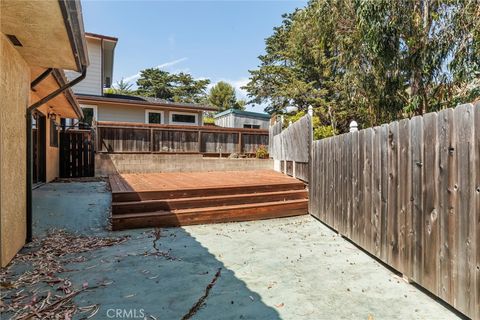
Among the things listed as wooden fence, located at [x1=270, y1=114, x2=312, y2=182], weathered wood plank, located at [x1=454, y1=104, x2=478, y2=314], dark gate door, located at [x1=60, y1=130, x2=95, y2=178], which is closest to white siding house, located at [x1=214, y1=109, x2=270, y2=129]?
dark gate door, located at [x1=60, y1=130, x2=95, y2=178]

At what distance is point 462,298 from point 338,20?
34.5 feet

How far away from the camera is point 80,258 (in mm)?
3389

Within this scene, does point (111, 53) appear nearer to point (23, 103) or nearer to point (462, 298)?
point (23, 103)

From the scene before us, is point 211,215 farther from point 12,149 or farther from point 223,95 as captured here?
point 223,95

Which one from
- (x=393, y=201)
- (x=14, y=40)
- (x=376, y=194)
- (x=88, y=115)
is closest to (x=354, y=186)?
(x=376, y=194)

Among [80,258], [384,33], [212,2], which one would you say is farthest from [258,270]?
[212,2]

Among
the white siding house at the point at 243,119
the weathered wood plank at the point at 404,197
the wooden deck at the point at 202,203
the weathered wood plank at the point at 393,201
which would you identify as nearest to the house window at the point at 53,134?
the wooden deck at the point at 202,203

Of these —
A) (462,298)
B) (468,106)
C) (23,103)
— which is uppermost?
(23,103)

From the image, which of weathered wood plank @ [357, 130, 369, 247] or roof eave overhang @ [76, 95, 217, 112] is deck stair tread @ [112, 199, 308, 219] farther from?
roof eave overhang @ [76, 95, 217, 112]

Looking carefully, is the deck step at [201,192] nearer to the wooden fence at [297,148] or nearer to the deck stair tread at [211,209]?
the deck stair tread at [211,209]

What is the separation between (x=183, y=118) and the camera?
15055mm

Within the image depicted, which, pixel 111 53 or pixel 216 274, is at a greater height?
pixel 111 53

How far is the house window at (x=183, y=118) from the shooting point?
14.7 metres

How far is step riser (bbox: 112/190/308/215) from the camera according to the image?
15.8ft
